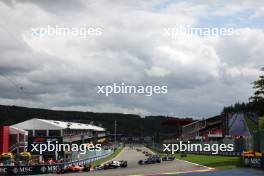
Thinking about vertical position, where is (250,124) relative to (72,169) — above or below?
above

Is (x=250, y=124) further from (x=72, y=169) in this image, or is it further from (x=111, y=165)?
(x=72, y=169)

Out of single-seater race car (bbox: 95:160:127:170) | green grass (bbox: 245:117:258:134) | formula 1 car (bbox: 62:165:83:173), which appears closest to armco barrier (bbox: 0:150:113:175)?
formula 1 car (bbox: 62:165:83:173)

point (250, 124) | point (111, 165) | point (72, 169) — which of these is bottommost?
point (72, 169)

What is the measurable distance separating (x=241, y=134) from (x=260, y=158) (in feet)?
110

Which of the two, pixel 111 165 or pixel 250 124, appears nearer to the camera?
pixel 111 165

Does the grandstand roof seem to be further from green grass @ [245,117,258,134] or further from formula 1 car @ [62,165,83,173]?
green grass @ [245,117,258,134]

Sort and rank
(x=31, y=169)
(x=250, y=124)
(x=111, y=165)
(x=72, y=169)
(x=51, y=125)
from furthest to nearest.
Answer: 1. (x=250, y=124)
2. (x=51, y=125)
3. (x=111, y=165)
4. (x=72, y=169)
5. (x=31, y=169)

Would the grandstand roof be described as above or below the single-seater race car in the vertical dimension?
above

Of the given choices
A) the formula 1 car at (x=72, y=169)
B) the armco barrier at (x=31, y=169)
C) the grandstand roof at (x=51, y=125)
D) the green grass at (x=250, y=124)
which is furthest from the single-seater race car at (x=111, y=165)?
the green grass at (x=250, y=124)

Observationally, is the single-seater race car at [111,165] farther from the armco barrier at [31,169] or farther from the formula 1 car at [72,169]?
the armco barrier at [31,169]

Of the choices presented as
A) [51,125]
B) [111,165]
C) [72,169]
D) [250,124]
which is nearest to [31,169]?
[72,169]

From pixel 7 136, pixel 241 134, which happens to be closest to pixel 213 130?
pixel 241 134

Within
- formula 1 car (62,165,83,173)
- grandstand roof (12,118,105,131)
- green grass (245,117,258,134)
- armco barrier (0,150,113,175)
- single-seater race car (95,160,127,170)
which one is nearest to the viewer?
armco barrier (0,150,113,175)

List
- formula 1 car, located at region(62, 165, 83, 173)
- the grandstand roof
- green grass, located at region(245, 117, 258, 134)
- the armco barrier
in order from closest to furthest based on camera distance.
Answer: the armco barrier
formula 1 car, located at region(62, 165, 83, 173)
the grandstand roof
green grass, located at region(245, 117, 258, 134)
